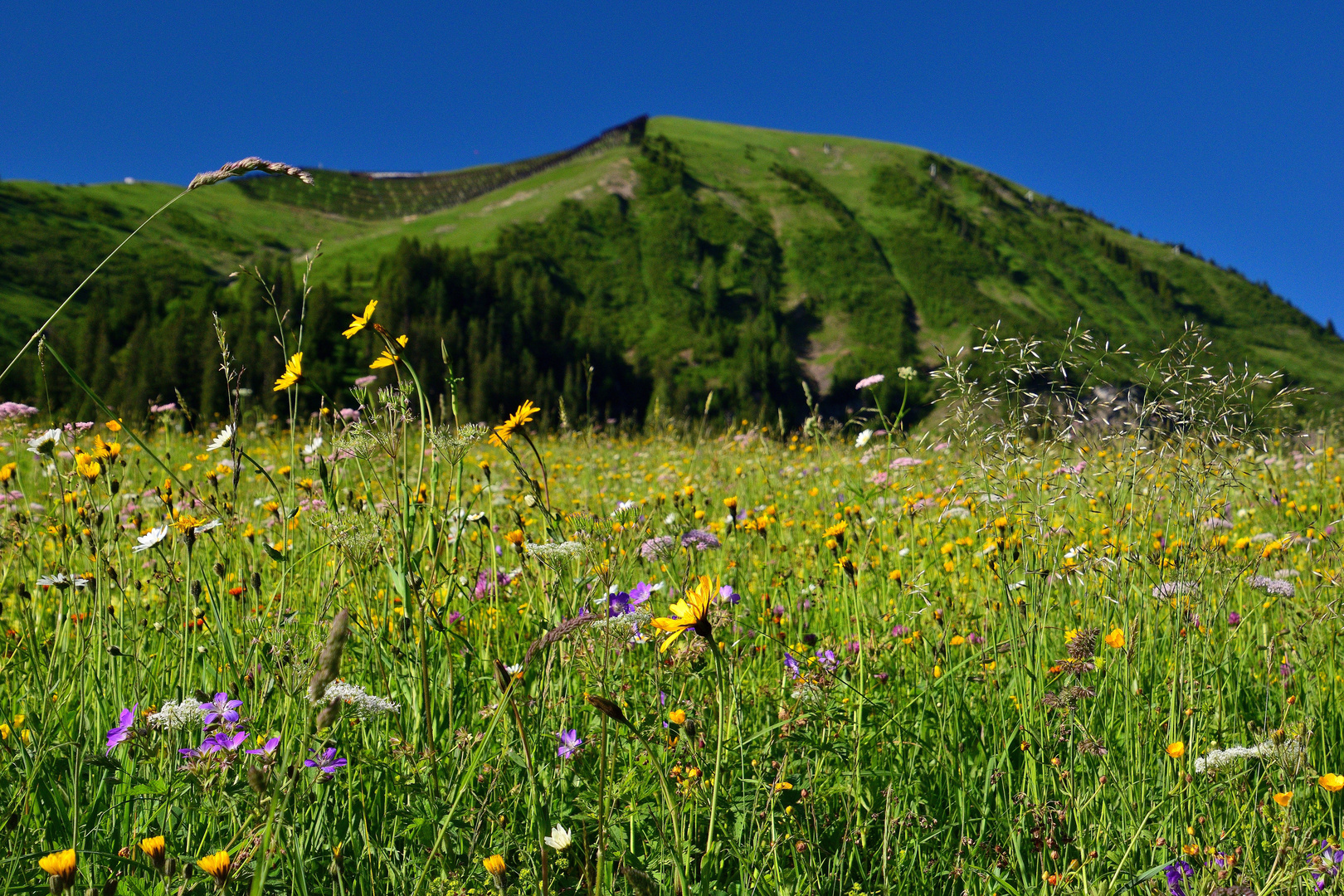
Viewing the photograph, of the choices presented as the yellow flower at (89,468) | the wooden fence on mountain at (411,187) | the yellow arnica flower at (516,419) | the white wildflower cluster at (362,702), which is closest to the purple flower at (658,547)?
the yellow arnica flower at (516,419)

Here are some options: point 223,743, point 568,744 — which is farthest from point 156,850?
point 568,744

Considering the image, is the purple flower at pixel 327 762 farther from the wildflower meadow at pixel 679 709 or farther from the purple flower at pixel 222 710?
the purple flower at pixel 222 710

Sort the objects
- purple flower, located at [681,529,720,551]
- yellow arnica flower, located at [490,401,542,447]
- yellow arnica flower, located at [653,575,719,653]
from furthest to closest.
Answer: purple flower, located at [681,529,720,551]
yellow arnica flower, located at [490,401,542,447]
yellow arnica flower, located at [653,575,719,653]

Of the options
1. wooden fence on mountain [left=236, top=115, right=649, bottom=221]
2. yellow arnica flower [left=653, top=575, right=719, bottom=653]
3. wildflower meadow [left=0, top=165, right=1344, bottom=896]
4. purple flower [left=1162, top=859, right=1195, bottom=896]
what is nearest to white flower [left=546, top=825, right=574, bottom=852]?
wildflower meadow [left=0, top=165, right=1344, bottom=896]

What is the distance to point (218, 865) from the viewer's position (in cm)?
93

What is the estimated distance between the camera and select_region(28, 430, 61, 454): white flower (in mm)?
2143

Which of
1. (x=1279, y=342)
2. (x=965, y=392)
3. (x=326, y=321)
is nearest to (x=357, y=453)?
(x=965, y=392)

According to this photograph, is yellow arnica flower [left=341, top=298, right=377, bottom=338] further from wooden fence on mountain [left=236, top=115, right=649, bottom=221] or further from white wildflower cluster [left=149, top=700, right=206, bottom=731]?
wooden fence on mountain [left=236, top=115, right=649, bottom=221]

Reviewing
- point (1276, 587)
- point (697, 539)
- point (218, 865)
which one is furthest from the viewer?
point (1276, 587)

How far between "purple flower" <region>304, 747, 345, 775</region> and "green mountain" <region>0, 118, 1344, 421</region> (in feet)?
137

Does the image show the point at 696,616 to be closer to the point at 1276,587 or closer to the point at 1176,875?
the point at 1176,875

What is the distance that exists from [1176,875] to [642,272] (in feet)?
344

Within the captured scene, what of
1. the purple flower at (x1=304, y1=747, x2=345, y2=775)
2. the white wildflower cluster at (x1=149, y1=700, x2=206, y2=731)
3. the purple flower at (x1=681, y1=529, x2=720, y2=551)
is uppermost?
the purple flower at (x1=681, y1=529, x2=720, y2=551)

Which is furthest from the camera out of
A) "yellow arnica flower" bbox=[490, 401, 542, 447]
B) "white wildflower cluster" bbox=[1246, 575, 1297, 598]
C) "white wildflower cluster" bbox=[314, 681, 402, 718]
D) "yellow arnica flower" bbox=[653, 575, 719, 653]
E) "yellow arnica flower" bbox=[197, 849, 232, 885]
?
"white wildflower cluster" bbox=[1246, 575, 1297, 598]
